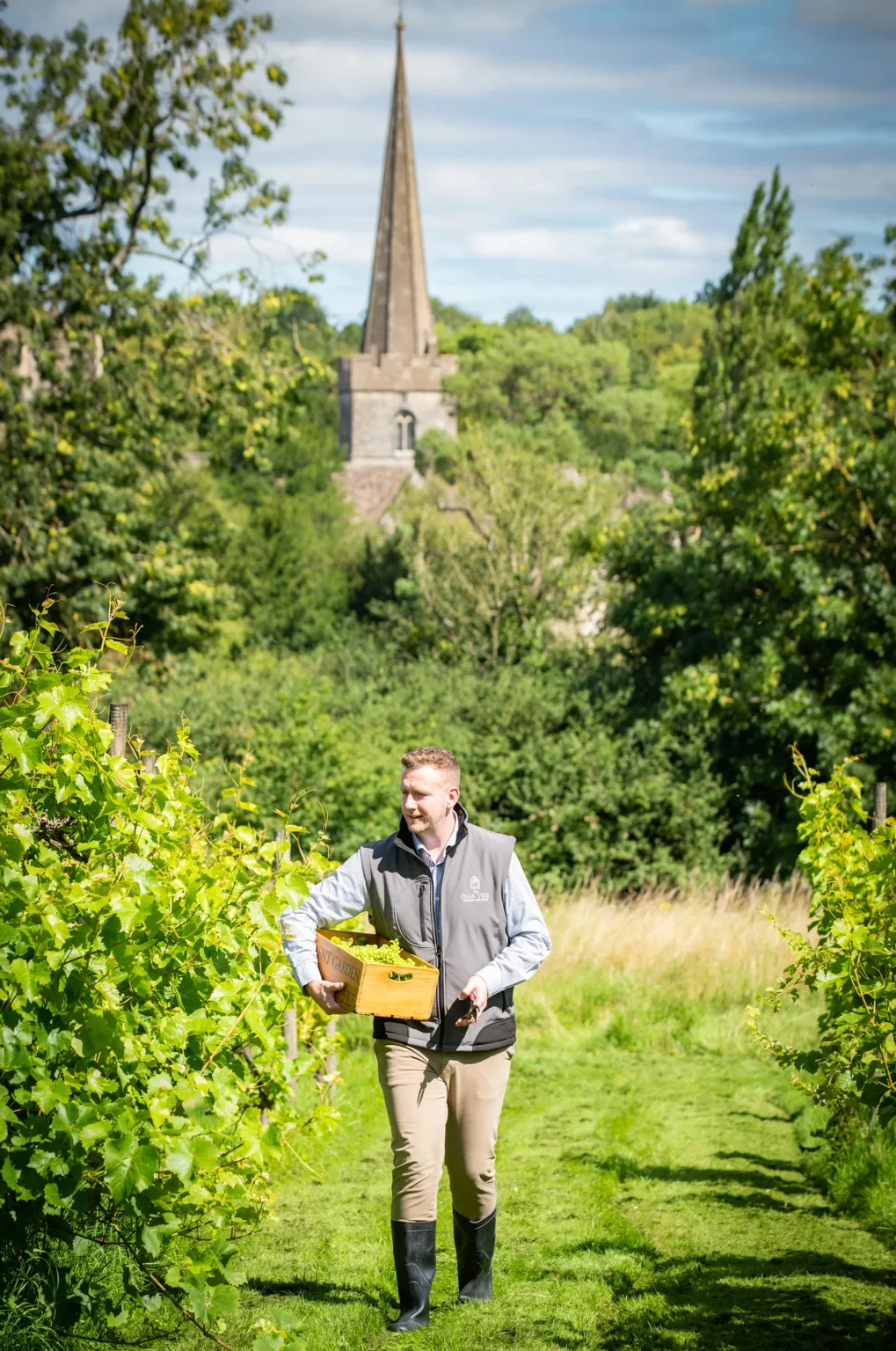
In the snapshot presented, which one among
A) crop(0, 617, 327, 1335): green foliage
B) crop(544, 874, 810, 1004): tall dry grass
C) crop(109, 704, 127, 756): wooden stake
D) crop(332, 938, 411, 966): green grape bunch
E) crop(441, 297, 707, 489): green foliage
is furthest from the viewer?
crop(441, 297, 707, 489): green foliage

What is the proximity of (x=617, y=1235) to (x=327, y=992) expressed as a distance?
2.39 meters

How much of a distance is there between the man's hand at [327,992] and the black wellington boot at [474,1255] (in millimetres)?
1043

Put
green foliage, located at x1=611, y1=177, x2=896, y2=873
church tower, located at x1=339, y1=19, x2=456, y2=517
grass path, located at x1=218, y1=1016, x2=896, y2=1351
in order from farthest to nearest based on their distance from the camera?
1. church tower, located at x1=339, y1=19, x2=456, y2=517
2. green foliage, located at x1=611, y1=177, x2=896, y2=873
3. grass path, located at x1=218, y1=1016, x2=896, y2=1351

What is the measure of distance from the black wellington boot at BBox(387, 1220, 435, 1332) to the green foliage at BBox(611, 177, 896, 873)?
12117 millimetres

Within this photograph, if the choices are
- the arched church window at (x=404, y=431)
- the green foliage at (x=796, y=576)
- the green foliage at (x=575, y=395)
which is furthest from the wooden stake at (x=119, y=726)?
the arched church window at (x=404, y=431)

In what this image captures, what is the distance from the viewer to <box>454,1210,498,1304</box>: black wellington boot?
16.0 ft

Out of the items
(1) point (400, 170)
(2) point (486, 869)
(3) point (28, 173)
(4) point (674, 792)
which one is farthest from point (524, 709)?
(1) point (400, 170)

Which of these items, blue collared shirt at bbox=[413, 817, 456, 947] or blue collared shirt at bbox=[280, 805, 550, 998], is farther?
blue collared shirt at bbox=[413, 817, 456, 947]

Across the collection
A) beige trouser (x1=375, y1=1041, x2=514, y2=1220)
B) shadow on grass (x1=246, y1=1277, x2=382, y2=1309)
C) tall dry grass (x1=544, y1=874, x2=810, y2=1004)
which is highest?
beige trouser (x1=375, y1=1041, x2=514, y2=1220)

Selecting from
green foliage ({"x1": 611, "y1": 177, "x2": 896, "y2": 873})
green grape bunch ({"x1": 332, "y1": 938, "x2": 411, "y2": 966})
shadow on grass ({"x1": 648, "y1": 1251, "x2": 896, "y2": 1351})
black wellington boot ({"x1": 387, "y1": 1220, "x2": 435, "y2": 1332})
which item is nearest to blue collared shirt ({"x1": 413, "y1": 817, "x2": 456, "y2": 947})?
green grape bunch ({"x1": 332, "y1": 938, "x2": 411, "y2": 966})

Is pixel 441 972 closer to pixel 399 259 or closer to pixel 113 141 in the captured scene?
pixel 113 141

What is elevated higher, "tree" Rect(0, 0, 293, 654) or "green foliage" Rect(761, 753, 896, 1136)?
"tree" Rect(0, 0, 293, 654)

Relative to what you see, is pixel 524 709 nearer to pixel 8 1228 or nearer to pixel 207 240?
pixel 207 240

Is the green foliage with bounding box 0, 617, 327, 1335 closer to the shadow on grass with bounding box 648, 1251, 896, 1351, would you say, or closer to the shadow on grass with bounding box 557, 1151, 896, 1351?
the shadow on grass with bounding box 557, 1151, 896, 1351
